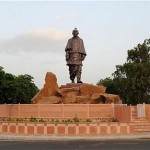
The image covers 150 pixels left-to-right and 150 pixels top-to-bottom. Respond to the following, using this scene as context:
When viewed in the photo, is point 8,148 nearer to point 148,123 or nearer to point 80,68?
point 148,123

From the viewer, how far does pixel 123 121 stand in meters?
21.0

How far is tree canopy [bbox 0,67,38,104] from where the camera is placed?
49250 mm

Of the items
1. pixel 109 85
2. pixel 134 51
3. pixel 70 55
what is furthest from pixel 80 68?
pixel 109 85

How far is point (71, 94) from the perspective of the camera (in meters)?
23.2

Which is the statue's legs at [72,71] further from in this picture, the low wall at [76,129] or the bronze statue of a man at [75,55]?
the low wall at [76,129]

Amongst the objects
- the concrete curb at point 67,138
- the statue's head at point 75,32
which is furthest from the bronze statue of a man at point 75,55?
the concrete curb at point 67,138

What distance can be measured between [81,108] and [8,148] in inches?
301

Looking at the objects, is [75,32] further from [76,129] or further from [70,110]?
[76,129]

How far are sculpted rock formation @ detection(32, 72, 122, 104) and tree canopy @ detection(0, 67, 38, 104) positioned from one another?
25.6m

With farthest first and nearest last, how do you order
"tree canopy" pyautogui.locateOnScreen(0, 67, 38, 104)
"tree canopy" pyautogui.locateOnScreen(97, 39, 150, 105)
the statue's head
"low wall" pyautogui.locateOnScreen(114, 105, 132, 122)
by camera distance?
"tree canopy" pyautogui.locateOnScreen(0, 67, 38, 104), "tree canopy" pyautogui.locateOnScreen(97, 39, 150, 105), the statue's head, "low wall" pyautogui.locateOnScreen(114, 105, 132, 122)

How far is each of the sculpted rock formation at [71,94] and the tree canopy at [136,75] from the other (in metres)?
17.1

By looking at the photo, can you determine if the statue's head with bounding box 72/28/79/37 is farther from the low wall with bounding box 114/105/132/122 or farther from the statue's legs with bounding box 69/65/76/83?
the low wall with bounding box 114/105/132/122

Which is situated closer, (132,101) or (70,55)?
(70,55)

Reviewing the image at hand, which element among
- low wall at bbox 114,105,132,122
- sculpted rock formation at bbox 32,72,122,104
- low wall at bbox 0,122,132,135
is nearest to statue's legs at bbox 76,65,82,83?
sculpted rock formation at bbox 32,72,122,104
